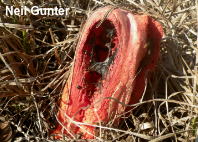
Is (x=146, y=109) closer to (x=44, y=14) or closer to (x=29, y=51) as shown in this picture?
(x=29, y=51)

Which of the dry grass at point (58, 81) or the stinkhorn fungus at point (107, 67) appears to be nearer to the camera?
the stinkhorn fungus at point (107, 67)

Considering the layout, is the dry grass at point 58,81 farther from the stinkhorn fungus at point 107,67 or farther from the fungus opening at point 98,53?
the fungus opening at point 98,53

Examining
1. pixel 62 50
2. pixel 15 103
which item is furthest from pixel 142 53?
pixel 15 103

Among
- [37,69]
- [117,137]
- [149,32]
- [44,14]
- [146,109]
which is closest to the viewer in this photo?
[117,137]

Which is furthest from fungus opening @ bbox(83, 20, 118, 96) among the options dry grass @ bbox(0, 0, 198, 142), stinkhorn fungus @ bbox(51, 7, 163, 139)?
dry grass @ bbox(0, 0, 198, 142)

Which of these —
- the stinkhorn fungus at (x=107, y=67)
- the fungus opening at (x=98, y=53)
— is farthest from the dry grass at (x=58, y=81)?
the fungus opening at (x=98, y=53)

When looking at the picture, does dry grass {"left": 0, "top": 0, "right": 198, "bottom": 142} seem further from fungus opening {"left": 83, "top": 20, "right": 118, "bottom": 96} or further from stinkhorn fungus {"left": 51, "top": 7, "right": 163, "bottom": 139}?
fungus opening {"left": 83, "top": 20, "right": 118, "bottom": 96}
